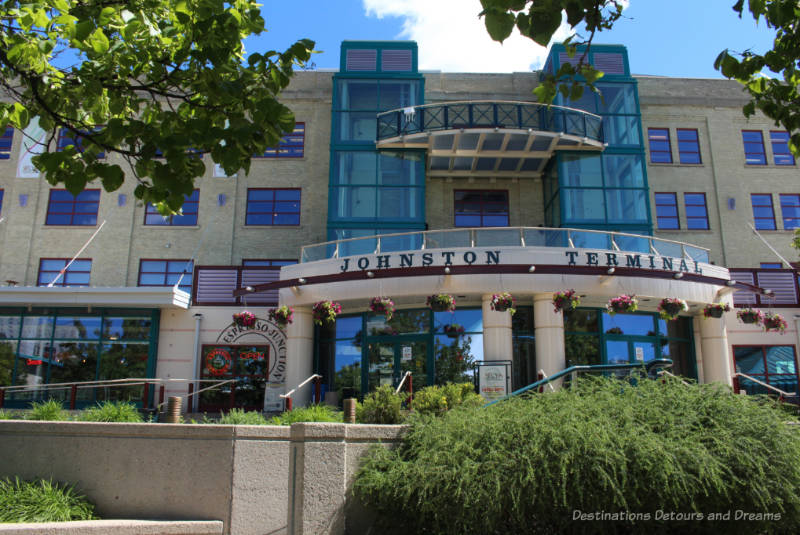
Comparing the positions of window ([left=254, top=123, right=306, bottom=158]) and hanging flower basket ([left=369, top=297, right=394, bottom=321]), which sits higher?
window ([left=254, top=123, right=306, bottom=158])

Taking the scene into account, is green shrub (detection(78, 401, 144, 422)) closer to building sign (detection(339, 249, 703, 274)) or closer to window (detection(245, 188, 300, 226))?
building sign (detection(339, 249, 703, 274))

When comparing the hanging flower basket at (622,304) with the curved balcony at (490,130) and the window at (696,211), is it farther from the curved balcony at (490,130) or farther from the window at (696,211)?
the window at (696,211)

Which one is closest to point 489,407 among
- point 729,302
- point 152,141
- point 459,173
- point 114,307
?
point 152,141

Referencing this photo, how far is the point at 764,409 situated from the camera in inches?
292

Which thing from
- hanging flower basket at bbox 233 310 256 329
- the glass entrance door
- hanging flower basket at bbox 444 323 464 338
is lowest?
the glass entrance door

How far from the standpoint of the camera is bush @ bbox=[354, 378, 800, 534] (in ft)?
21.1

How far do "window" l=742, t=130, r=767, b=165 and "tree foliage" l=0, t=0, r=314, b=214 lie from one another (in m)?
27.0

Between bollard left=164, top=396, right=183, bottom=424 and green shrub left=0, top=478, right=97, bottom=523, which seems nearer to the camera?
green shrub left=0, top=478, right=97, bottom=523

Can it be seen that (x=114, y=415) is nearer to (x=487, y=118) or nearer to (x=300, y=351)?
(x=300, y=351)

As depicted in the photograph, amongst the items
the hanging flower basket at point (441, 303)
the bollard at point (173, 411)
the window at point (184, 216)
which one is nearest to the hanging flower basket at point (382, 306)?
the hanging flower basket at point (441, 303)

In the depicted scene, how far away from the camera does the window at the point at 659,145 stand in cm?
2809

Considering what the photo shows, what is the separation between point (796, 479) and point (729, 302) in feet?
50.2

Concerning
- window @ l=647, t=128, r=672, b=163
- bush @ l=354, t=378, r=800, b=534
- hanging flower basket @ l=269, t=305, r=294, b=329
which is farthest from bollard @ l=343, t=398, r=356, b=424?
window @ l=647, t=128, r=672, b=163

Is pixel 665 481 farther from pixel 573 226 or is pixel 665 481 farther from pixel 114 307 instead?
pixel 114 307
